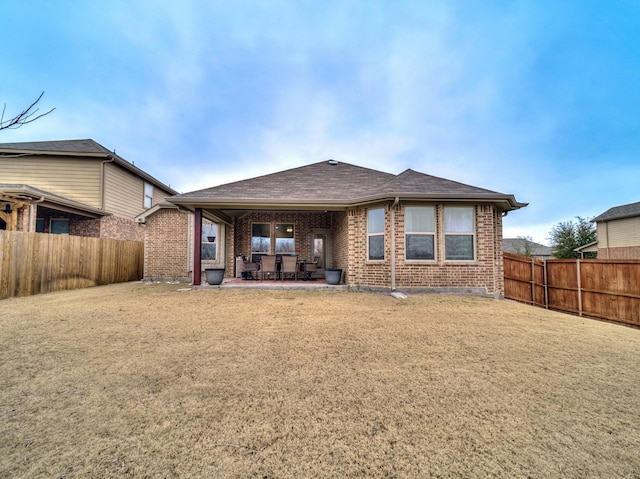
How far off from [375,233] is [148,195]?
47.6 feet

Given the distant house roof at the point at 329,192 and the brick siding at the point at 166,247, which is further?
the brick siding at the point at 166,247

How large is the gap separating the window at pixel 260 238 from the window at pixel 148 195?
8.09 meters

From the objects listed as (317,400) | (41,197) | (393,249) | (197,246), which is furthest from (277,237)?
(317,400)

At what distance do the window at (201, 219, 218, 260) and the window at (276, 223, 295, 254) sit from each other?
280 cm

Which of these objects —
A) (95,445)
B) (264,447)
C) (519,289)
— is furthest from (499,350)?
(519,289)

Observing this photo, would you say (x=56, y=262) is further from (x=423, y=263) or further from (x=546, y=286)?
(x=546, y=286)

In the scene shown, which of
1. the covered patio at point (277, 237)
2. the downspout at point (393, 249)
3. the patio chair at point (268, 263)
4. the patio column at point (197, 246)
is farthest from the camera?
the covered patio at point (277, 237)

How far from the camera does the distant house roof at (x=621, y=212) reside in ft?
55.1

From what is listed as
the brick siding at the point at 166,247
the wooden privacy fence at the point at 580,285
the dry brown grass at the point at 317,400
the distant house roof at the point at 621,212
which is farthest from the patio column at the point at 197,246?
the distant house roof at the point at 621,212

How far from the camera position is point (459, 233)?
8.00 meters

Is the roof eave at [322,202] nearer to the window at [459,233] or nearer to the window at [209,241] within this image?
the window at [459,233]

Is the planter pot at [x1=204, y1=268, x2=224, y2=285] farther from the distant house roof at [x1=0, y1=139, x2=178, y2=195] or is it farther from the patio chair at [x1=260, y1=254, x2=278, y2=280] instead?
the distant house roof at [x1=0, y1=139, x2=178, y2=195]

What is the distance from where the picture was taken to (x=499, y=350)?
3.43 m

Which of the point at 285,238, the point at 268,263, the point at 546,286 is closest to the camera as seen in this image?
the point at 546,286
